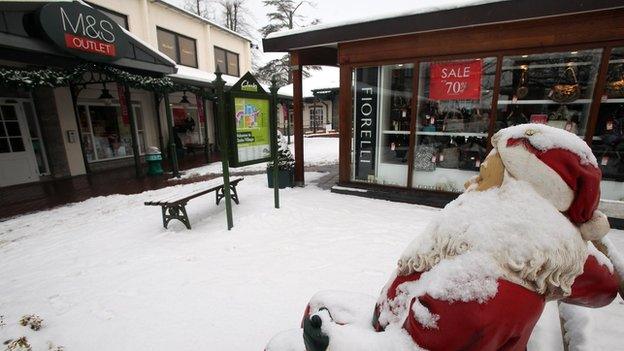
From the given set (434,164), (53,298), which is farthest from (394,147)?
(53,298)

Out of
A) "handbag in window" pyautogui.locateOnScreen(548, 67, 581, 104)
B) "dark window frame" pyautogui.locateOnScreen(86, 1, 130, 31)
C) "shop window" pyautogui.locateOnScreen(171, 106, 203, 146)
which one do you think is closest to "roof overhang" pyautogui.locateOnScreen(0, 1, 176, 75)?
"dark window frame" pyautogui.locateOnScreen(86, 1, 130, 31)

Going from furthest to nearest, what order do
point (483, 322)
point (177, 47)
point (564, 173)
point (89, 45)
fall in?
point (177, 47)
point (89, 45)
point (564, 173)
point (483, 322)

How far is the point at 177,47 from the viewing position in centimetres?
Answer: 1288

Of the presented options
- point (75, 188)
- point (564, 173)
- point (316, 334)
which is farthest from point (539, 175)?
point (75, 188)

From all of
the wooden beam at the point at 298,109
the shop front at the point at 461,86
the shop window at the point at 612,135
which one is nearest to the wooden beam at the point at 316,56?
the shop front at the point at 461,86

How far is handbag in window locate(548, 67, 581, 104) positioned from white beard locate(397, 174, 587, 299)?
523cm

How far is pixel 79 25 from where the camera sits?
643cm

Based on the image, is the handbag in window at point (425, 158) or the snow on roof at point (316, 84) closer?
the handbag in window at point (425, 158)

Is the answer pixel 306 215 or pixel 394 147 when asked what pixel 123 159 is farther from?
pixel 394 147

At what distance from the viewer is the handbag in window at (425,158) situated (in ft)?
19.0

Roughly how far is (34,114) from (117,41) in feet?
12.4

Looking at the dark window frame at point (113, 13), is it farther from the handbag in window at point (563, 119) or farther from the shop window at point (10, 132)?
the handbag in window at point (563, 119)

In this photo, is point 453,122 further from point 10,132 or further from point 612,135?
point 10,132

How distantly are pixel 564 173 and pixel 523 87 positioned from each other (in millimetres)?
5155
